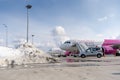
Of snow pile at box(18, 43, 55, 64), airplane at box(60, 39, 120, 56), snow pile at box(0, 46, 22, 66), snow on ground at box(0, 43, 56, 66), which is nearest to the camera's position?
snow pile at box(0, 46, 22, 66)

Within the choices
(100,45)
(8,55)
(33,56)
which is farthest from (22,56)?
(100,45)

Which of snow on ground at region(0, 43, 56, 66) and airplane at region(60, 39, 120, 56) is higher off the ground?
airplane at region(60, 39, 120, 56)

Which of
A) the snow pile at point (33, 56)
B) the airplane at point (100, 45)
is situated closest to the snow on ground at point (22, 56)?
the snow pile at point (33, 56)

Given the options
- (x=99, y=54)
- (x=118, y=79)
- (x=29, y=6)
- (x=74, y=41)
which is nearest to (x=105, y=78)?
(x=118, y=79)

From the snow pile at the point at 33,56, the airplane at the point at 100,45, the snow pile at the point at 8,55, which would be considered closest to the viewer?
the snow pile at the point at 8,55

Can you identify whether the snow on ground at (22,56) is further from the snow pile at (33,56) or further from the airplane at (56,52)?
the airplane at (56,52)

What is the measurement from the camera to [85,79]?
11.7 meters

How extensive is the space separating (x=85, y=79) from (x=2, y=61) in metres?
15.8

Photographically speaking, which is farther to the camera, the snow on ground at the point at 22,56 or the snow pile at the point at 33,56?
the snow pile at the point at 33,56

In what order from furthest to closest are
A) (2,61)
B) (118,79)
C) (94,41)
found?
(94,41) → (2,61) → (118,79)

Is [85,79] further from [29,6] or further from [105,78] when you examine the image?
[29,6]

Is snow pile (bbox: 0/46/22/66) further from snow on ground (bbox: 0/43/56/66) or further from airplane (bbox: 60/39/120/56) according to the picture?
airplane (bbox: 60/39/120/56)

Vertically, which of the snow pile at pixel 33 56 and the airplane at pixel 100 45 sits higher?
the airplane at pixel 100 45

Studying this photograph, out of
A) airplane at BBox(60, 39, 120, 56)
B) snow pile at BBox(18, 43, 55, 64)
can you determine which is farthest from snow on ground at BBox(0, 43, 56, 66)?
airplane at BBox(60, 39, 120, 56)
